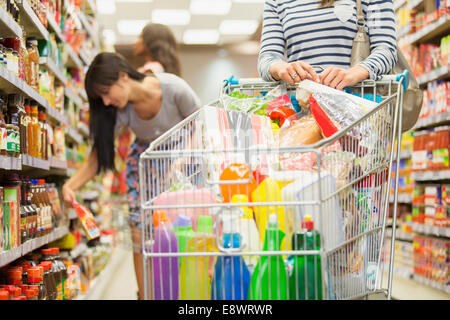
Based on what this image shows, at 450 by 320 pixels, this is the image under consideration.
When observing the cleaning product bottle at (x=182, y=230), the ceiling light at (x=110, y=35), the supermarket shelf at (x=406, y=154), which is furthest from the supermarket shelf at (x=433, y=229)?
the ceiling light at (x=110, y=35)

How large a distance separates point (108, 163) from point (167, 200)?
181 cm

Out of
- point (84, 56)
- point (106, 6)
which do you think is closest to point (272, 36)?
point (84, 56)

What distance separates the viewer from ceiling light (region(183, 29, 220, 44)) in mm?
9695

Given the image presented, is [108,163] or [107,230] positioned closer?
[108,163]

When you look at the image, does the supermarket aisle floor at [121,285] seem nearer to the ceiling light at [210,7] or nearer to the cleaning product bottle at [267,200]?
the cleaning product bottle at [267,200]

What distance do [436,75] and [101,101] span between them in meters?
2.33

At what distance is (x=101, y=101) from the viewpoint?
296 centimetres

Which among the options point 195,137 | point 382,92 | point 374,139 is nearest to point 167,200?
point 195,137

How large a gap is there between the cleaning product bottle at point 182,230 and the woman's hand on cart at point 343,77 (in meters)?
0.63

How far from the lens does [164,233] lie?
1173mm

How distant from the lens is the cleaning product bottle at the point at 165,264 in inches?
46.1

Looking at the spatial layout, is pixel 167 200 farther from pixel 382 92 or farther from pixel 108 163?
pixel 108 163

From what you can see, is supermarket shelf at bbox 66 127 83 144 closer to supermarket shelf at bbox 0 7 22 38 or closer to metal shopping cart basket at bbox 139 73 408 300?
supermarket shelf at bbox 0 7 22 38

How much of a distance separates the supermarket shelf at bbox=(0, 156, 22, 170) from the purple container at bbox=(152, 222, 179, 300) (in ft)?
3.14
